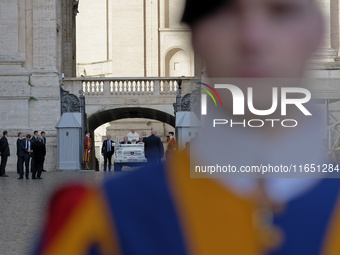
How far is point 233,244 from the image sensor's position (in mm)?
1046

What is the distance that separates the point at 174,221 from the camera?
106 cm

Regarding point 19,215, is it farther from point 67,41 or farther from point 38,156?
point 67,41

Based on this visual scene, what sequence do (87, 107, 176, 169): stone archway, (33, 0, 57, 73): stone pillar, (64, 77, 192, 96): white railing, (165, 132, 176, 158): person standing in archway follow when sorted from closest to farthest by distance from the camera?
(165, 132, 176, 158): person standing in archway
(33, 0, 57, 73): stone pillar
(64, 77, 192, 96): white railing
(87, 107, 176, 169): stone archway

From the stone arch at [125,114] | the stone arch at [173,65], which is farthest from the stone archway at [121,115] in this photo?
the stone arch at [173,65]

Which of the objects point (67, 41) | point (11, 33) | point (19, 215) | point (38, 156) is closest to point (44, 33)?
point (11, 33)

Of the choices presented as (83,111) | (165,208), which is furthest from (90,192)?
(83,111)

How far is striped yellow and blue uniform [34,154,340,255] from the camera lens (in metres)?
1.03

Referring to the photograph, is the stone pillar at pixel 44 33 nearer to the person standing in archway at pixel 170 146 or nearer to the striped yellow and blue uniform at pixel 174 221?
the person standing in archway at pixel 170 146

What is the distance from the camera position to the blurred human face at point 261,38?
1074 mm

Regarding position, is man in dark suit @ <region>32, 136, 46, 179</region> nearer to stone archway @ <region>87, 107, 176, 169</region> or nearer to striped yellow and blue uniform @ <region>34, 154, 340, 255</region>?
stone archway @ <region>87, 107, 176, 169</region>

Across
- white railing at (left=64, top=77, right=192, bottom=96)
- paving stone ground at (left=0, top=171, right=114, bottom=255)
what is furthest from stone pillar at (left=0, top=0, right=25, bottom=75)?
paving stone ground at (left=0, top=171, right=114, bottom=255)

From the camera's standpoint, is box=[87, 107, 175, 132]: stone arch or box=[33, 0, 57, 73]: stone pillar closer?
box=[33, 0, 57, 73]: stone pillar

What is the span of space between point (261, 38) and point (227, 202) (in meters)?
0.21

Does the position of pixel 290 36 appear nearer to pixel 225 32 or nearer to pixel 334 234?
pixel 225 32
